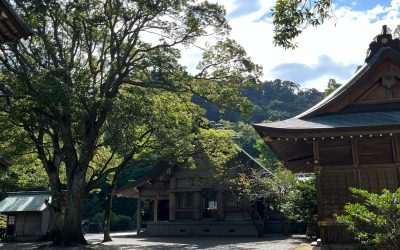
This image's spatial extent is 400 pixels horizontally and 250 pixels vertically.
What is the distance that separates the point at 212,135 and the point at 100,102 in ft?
25.7

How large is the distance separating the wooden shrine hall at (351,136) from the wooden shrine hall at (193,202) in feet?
49.2

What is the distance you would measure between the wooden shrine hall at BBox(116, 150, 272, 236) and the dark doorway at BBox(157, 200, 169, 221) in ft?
2.44

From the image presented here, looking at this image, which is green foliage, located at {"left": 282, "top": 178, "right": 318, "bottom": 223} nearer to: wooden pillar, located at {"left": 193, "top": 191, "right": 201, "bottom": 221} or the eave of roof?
the eave of roof

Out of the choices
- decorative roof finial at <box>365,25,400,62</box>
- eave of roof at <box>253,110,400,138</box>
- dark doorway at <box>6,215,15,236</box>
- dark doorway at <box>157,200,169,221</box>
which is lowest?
dark doorway at <box>6,215,15,236</box>

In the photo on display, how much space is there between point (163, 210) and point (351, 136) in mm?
23413

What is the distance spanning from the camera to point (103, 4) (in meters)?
19.2

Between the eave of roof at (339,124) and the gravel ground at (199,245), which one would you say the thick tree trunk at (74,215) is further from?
the eave of roof at (339,124)

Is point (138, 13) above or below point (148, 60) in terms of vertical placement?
above

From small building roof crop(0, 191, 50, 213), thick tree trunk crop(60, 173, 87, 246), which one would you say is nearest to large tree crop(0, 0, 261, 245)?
thick tree trunk crop(60, 173, 87, 246)

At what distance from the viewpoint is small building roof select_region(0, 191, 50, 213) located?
1091 inches

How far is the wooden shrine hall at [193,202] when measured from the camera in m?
27.3

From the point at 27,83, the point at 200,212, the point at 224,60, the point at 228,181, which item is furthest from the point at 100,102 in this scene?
the point at 200,212

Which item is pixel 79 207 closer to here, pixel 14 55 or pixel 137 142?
pixel 137 142

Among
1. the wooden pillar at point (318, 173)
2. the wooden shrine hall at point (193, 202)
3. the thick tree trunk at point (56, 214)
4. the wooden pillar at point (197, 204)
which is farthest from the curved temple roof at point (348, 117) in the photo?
the wooden pillar at point (197, 204)
